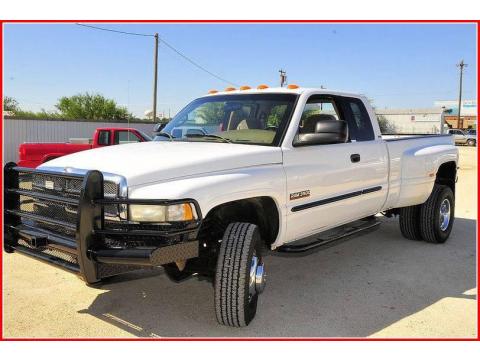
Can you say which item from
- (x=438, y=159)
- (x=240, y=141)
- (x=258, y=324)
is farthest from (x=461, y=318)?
(x=438, y=159)

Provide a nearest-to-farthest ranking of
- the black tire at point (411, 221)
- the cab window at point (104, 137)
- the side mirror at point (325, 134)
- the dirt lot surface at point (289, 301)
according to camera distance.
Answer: the dirt lot surface at point (289, 301) → the side mirror at point (325, 134) → the black tire at point (411, 221) → the cab window at point (104, 137)

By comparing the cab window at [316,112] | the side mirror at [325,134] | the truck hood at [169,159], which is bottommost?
the truck hood at [169,159]

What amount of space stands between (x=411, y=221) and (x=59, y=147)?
29.3 ft

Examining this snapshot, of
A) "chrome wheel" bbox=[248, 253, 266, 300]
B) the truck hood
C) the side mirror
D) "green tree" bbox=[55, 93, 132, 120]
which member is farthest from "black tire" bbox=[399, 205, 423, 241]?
"green tree" bbox=[55, 93, 132, 120]

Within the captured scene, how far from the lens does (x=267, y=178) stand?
378 centimetres

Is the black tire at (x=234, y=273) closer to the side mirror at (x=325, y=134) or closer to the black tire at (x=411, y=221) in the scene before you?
the side mirror at (x=325, y=134)

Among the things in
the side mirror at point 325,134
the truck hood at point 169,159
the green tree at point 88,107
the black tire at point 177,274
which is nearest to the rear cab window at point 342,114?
the side mirror at point 325,134

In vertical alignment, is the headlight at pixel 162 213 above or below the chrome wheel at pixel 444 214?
above

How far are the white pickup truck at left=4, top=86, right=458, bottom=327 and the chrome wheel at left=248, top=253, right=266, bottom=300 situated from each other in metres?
0.01

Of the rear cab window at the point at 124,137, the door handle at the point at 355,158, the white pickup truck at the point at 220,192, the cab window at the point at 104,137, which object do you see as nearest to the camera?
the white pickup truck at the point at 220,192

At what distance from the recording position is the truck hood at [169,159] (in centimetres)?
333

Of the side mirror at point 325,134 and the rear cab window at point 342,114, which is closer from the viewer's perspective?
the side mirror at point 325,134

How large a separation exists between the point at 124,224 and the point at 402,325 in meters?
2.31

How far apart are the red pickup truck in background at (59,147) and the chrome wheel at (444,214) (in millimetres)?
7511
